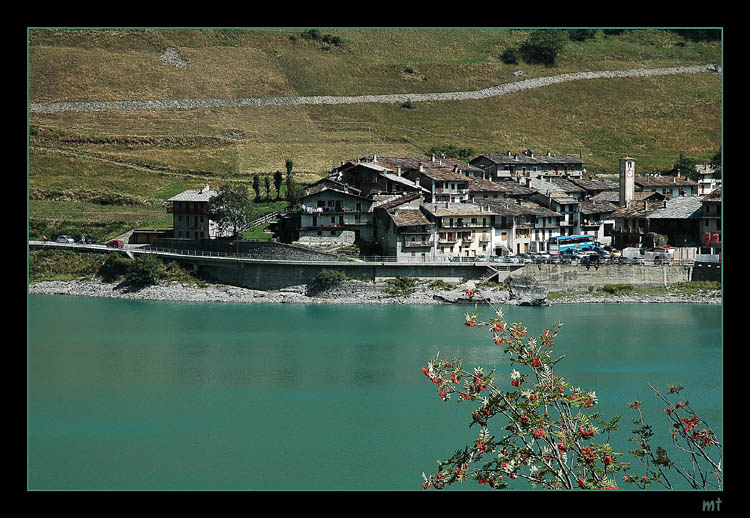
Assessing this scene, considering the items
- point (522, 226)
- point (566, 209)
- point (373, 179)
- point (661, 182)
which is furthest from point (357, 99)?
point (522, 226)

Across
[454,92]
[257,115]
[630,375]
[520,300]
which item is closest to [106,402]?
[630,375]

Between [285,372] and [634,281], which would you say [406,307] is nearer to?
[634,281]

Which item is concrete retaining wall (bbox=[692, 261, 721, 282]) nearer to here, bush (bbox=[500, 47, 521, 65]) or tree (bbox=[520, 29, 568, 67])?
tree (bbox=[520, 29, 568, 67])

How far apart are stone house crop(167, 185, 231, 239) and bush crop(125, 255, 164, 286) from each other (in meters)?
4.15

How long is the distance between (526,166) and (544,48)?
4084 cm

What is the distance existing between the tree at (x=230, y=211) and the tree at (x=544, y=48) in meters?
58.8

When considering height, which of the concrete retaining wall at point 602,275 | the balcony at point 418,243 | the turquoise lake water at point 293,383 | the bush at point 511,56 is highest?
the bush at point 511,56

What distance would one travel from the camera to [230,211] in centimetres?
4866

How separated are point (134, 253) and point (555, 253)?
18.6 metres

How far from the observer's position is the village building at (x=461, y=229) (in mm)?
47562

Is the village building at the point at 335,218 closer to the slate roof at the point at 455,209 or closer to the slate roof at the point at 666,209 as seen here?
the slate roof at the point at 455,209

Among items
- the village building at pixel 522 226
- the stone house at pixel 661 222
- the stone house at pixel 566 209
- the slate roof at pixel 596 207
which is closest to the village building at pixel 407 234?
the village building at pixel 522 226

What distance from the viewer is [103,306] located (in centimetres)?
4372

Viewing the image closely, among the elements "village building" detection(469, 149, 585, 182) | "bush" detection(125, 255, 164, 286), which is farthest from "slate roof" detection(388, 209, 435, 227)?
"village building" detection(469, 149, 585, 182)
